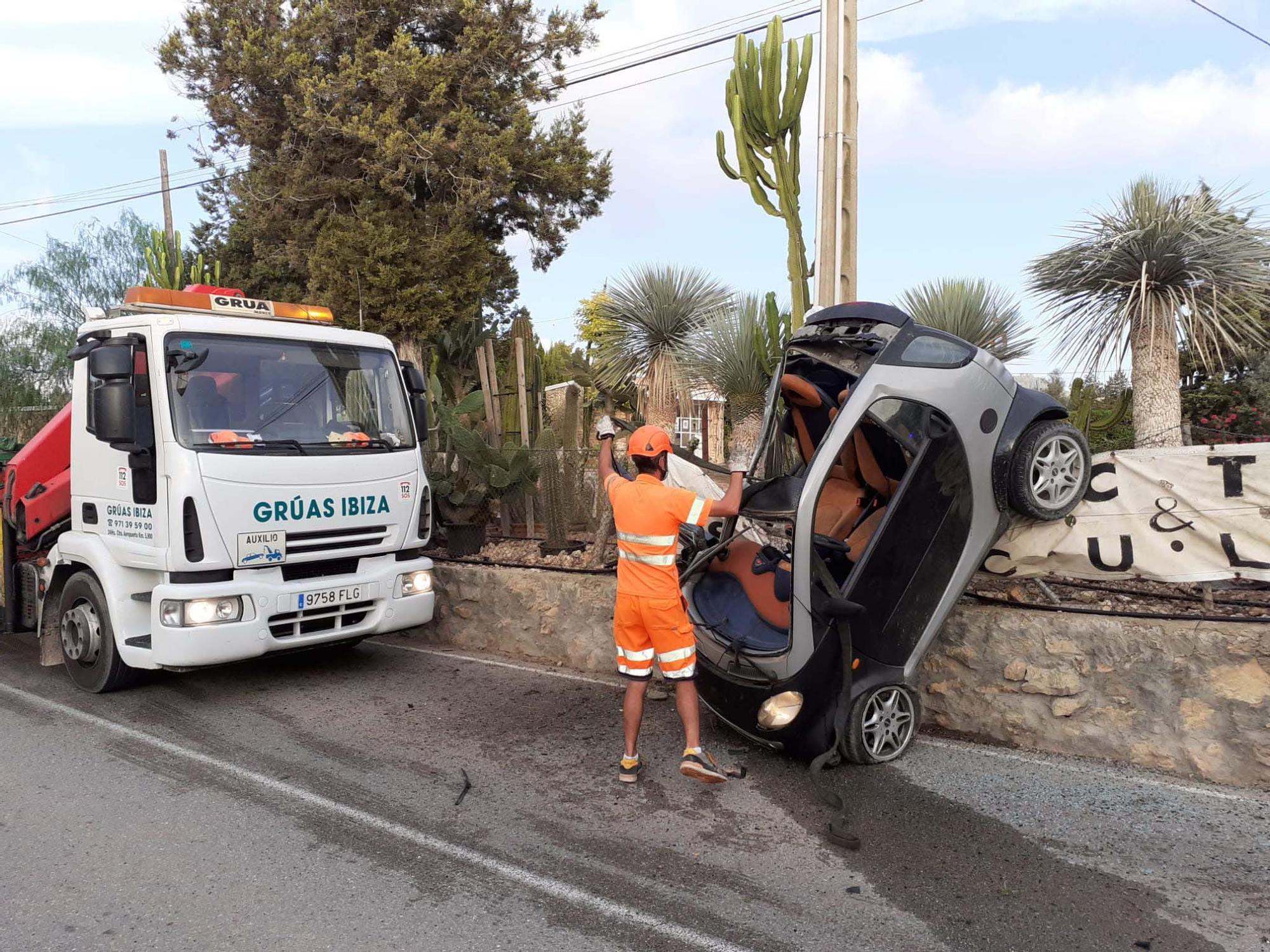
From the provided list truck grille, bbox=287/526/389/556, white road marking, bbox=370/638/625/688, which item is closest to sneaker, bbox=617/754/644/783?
white road marking, bbox=370/638/625/688

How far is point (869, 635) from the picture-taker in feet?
15.0

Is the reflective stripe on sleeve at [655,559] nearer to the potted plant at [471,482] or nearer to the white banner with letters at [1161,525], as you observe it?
the white banner with letters at [1161,525]

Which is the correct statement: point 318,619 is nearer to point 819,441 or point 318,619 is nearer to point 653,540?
point 653,540

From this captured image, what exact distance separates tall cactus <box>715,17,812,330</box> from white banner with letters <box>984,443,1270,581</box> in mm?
3604

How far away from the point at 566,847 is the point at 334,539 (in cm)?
305

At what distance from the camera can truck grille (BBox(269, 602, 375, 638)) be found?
596 cm

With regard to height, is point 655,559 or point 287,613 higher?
point 655,559

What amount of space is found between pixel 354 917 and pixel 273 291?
21159mm

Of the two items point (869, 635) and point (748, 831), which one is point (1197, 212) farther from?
point (748, 831)

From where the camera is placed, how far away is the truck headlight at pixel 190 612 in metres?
5.59

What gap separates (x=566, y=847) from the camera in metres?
3.92

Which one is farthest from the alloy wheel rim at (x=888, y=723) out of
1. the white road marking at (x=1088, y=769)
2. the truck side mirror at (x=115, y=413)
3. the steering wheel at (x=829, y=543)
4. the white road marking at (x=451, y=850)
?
the truck side mirror at (x=115, y=413)

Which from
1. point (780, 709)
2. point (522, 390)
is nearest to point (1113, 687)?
point (780, 709)

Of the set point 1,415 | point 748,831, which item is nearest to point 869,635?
point 748,831
